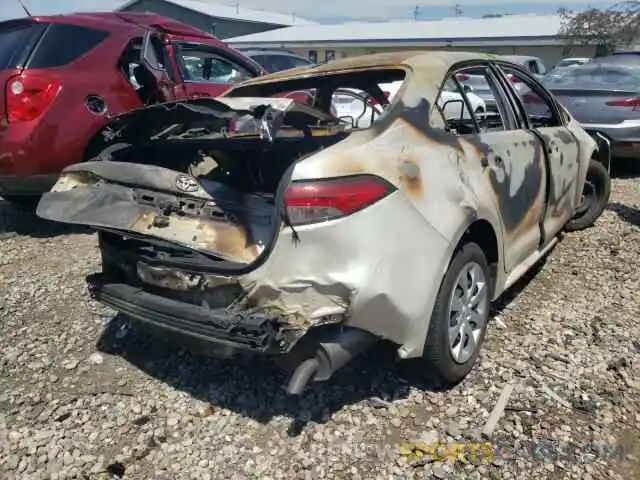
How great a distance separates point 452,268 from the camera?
9.41ft

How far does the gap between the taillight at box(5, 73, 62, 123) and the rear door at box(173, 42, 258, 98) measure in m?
1.41

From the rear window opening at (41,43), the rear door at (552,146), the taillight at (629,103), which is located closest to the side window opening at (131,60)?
the rear window opening at (41,43)

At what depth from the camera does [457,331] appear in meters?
3.07

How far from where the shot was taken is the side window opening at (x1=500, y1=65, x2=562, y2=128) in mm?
4251

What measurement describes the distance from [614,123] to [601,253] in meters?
3.03

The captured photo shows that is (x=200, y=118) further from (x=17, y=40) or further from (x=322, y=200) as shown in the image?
(x=17, y=40)

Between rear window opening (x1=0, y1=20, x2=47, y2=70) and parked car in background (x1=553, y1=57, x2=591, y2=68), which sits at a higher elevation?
rear window opening (x1=0, y1=20, x2=47, y2=70)

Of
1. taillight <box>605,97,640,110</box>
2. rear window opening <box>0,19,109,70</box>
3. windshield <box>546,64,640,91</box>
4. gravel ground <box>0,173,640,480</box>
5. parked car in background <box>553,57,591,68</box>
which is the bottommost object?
gravel ground <box>0,173,640,480</box>

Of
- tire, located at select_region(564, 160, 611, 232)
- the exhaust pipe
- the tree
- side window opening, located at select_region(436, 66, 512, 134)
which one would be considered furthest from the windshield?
the tree

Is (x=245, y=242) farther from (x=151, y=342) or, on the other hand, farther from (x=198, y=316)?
(x=151, y=342)

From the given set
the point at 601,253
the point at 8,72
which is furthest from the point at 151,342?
the point at 601,253

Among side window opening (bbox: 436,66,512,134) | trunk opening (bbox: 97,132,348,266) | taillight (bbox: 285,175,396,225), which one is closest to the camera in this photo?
taillight (bbox: 285,175,396,225)

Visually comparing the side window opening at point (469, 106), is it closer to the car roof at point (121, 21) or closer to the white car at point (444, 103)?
the white car at point (444, 103)

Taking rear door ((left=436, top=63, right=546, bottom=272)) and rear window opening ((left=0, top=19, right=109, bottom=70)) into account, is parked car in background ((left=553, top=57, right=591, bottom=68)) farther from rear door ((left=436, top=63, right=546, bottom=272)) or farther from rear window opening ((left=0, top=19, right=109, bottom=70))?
rear window opening ((left=0, top=19, right=109, bottom=70))
